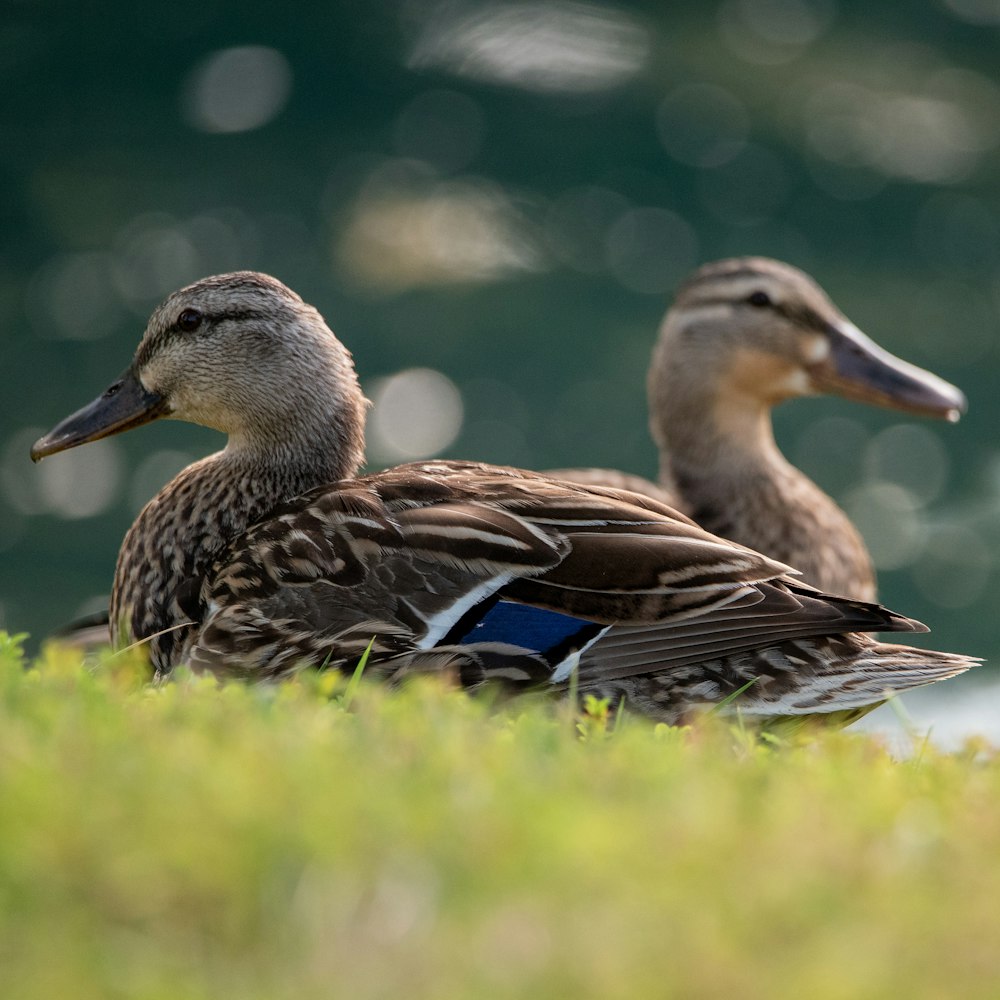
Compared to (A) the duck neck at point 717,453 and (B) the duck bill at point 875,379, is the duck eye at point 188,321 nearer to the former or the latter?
(A) the duck neck at point 717,453

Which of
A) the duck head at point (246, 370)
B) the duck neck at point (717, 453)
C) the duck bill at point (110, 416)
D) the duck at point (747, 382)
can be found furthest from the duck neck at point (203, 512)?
the duck neck at point (717, 453)

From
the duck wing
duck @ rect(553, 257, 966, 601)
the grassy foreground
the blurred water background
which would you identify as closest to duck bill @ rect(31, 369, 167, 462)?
the duck wing

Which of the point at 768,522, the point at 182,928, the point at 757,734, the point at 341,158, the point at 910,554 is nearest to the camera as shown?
the point at 182,928

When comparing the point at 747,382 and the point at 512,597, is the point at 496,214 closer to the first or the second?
the point at 747,382

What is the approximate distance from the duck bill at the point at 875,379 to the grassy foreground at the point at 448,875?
453cm

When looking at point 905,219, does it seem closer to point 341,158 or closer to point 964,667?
point 341,158

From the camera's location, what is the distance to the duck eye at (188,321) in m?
4.67

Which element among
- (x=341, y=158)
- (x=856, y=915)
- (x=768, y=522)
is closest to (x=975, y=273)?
(x=341, y=158)

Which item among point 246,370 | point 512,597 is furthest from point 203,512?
point 512,597

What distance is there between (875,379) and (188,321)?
3251 millimetres

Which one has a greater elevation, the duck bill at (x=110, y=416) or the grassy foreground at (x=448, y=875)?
the duck bill at (x=110, y=416)

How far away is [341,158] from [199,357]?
7.13 meters

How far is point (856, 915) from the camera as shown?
1898mm

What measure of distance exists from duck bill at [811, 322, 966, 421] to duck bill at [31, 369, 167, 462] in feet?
10.3
